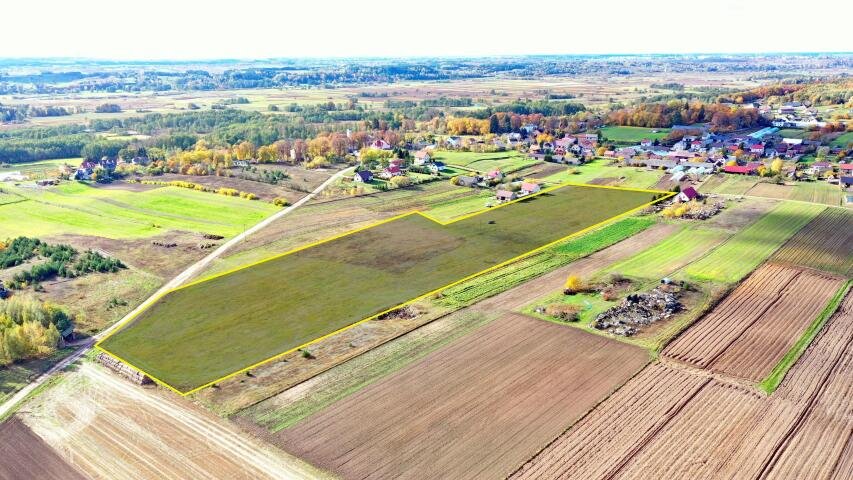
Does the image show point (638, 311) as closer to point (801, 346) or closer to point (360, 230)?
point (801, 346)

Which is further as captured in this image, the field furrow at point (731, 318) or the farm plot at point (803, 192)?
the farm plot at point (803, 192)

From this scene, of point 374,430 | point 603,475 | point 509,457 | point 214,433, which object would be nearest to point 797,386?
point 603,475

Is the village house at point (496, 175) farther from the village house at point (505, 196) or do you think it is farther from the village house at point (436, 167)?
the village house at point (505, 196)

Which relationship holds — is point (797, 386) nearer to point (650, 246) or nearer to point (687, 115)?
point (650, 246)

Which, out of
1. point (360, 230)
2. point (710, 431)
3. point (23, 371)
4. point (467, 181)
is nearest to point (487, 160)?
point (467, 181)

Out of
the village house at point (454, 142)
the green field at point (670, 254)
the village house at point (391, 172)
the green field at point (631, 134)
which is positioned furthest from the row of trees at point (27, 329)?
the green field at point (631, 134)

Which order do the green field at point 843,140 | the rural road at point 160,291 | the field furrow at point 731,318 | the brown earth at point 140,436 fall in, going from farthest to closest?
1. the green field at point 843,140
2. the field furrow at point 731,318
3. the rural road at point 160,291
4. the brown earth at point 140,436

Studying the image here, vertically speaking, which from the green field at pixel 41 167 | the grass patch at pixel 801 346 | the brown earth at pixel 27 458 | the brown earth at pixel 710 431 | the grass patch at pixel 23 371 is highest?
the green field at pixel 41 167
